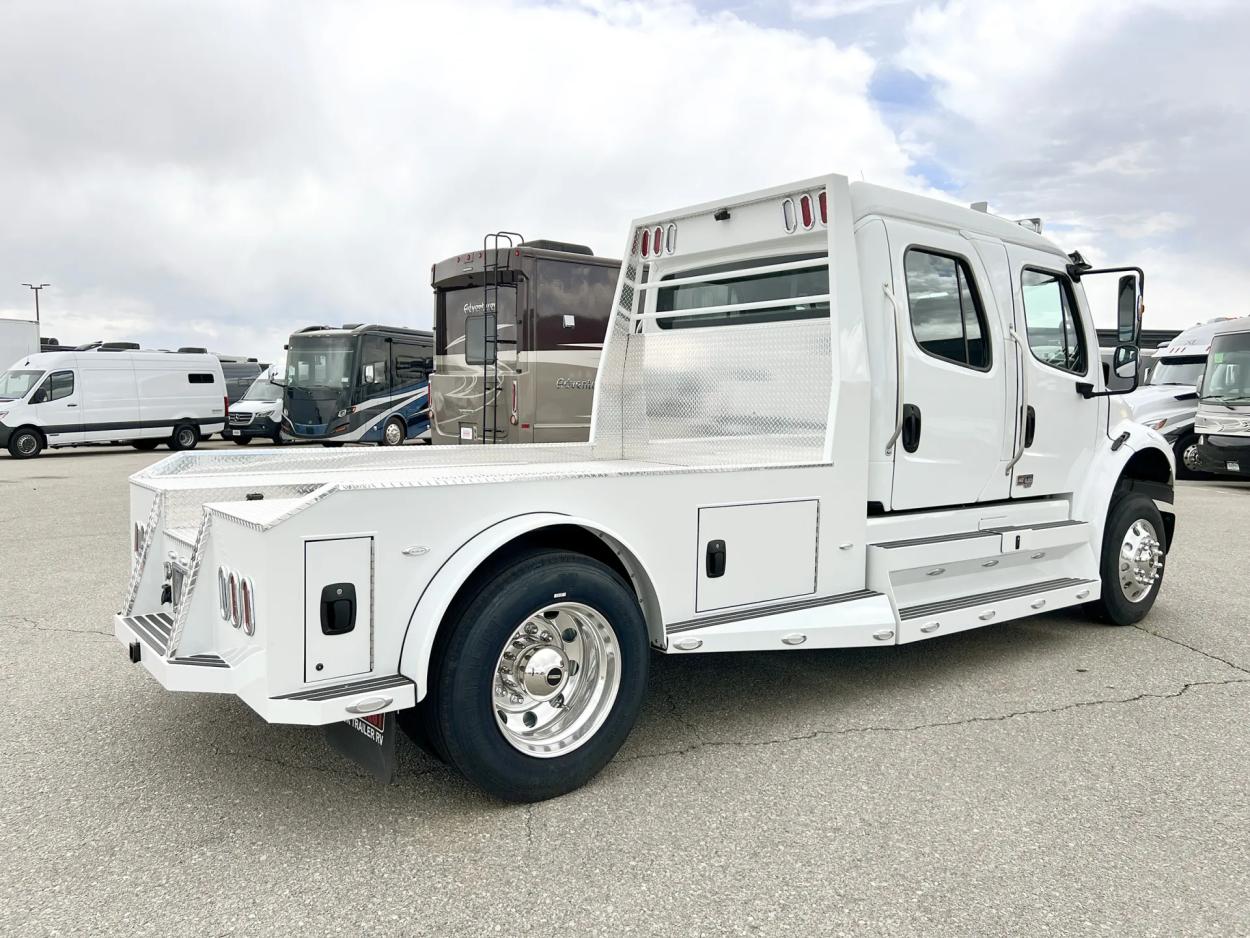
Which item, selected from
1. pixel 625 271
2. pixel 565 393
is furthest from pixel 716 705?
pixel 565 393

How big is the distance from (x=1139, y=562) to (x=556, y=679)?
440 centimetres

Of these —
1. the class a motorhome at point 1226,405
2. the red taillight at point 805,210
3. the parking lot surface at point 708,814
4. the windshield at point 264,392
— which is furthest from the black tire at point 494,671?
the windshield at point 264,392

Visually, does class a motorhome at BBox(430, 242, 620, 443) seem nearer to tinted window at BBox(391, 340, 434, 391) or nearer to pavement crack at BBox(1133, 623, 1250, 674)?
pavement crack at BBox(1133, 623, 1250, 674)

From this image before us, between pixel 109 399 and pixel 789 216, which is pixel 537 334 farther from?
pixel 109 399

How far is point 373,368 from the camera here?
21.7m

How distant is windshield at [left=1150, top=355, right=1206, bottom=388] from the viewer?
1817cm

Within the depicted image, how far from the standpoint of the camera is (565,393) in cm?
1188

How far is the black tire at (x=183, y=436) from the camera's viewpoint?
24.2 m

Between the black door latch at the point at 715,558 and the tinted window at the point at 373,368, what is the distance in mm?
18841

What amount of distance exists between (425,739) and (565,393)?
28.9 feet

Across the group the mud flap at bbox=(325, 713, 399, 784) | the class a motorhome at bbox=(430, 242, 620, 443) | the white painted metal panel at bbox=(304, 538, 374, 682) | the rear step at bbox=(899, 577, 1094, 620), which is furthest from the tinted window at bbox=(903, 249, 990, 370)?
the class a motorhome at bbox=(430, 242, 620, 443)

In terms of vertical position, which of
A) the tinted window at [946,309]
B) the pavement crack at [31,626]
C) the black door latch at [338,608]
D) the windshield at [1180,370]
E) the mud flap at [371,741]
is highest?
the windshield at [1180,370]

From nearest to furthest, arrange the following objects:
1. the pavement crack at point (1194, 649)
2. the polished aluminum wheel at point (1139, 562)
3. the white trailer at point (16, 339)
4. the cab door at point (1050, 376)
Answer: the pavement crack at point (1194, 649)
the cab door at point (1050, 376)
the polished aluminum wheel at point (1139, 562)
the white trailer at point (16, 339)

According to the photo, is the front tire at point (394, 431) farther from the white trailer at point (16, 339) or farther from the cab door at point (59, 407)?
the white trailer at point (16, 339)
